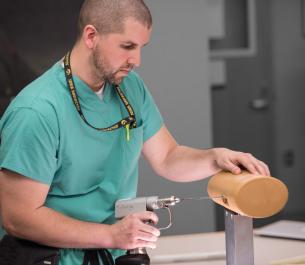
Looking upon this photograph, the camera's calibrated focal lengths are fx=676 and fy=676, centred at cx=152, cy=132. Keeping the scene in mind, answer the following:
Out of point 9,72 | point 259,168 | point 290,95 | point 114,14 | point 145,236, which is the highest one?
point 290,95

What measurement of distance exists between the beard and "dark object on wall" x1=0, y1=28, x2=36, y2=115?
6.03ft

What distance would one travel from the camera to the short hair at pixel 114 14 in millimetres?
1886

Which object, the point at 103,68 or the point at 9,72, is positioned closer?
the point at 103,68

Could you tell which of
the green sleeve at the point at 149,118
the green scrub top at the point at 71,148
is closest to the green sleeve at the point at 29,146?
the green scrub top at the point at 71,148

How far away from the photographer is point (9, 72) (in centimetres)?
371

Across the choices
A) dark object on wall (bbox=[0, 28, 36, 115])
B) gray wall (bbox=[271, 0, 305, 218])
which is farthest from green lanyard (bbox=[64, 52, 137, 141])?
gray wall (bbox=[271, 0, 305, 218])

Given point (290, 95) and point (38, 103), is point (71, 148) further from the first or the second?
point (290, 95)

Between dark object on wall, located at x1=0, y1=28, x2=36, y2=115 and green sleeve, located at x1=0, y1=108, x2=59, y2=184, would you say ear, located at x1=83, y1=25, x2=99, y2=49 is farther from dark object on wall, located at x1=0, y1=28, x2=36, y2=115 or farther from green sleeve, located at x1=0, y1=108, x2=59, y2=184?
dark object on wall, located at x1=0, y1=28, x2=36, y2=115

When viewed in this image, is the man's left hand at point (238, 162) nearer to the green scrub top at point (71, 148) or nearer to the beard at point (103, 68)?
the green scrub top at point (71, 148)

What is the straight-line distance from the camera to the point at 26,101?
5.96ft

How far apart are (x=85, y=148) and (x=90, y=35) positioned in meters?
0.32

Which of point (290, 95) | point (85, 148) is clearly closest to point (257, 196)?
point (85, 148)

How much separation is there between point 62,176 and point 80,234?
7.1 inches

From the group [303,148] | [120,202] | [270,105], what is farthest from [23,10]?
[303,148]
